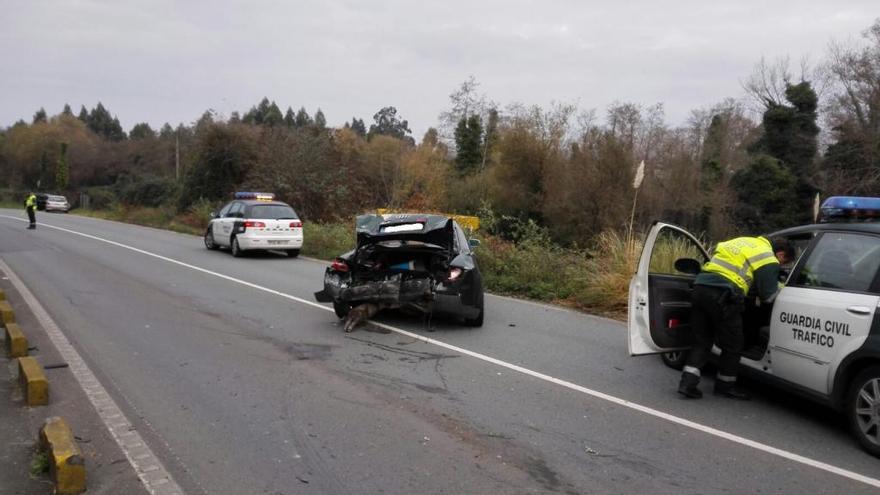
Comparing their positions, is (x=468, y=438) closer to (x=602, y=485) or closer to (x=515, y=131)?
(x=602, y=485)

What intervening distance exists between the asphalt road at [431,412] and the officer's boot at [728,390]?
0.10 m

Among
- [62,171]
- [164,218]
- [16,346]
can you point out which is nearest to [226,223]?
[16,346]

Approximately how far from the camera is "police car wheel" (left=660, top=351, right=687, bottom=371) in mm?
6758

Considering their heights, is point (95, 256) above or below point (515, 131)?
below

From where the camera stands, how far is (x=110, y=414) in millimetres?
5121

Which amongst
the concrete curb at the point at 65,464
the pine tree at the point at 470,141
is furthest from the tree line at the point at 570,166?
the concrete curb at the point at 65,464

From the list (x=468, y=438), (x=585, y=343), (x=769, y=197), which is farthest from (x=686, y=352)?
(x=769, y=197)

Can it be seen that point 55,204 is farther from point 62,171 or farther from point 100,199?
point 62,171

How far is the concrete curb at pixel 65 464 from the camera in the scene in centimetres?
375

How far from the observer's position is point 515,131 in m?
36.8

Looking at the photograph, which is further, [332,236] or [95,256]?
[332,236]

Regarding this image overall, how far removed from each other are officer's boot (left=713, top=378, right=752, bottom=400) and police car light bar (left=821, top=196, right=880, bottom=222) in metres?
1.64

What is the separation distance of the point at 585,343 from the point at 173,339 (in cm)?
500

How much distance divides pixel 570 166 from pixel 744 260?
2798 centimetres
